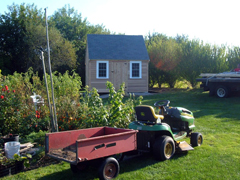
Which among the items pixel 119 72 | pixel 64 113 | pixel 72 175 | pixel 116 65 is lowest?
pixel 72 175

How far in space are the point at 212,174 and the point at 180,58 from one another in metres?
18.7

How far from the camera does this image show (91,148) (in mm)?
4117

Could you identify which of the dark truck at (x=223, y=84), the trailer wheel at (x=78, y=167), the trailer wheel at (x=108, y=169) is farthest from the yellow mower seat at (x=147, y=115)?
the dark truck at (x=223, y=84)

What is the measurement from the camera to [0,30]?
80.1 ft

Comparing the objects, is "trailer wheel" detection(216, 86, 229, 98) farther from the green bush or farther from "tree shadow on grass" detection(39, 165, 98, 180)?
"tree shadow on grass" detection(39, 165, 98, 180)

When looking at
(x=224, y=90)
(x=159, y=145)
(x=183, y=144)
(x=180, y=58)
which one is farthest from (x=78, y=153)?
(x=180, y=58)

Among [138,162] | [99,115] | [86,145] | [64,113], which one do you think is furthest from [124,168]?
[64,113]

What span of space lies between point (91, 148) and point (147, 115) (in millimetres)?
1721

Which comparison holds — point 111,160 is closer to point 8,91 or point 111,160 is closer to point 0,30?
point 8,91

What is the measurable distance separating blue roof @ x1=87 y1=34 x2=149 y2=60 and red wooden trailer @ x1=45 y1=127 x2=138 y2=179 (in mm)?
14206

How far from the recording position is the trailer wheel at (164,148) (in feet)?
16.8

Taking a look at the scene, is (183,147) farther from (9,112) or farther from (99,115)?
(9,112)

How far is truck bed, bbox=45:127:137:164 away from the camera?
4047 millimetres

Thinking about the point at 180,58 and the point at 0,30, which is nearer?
the point at 180,58
